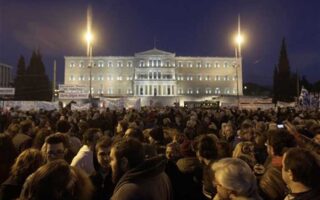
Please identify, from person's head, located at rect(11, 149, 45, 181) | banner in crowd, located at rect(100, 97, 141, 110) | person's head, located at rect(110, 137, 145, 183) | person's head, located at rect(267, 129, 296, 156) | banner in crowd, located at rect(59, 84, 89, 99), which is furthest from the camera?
banner in crowd, located at rect(100, 97, 141, 110)

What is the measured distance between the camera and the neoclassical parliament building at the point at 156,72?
91.4 m

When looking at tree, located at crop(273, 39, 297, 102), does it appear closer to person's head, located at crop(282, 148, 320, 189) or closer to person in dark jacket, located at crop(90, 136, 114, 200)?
person in dark jacket, located at crop(90, 136, 114, 200)

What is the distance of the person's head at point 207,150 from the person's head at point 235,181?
1.53m

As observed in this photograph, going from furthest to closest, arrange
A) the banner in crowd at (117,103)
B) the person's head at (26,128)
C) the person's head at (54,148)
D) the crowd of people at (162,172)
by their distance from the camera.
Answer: the banner in crowd at (117,103), the person's head at (26,128), the person's head at (54,148), the crowd of people at (162,172)

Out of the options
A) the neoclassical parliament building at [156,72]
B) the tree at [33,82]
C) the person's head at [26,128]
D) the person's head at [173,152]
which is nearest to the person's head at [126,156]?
the person's head at [173,152]

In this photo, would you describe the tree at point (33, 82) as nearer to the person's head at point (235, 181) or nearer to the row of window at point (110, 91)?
the row of window at point (110, 91)

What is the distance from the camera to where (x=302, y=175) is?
253 cm

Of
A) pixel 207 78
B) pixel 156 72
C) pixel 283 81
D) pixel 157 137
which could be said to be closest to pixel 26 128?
pixel 157 137

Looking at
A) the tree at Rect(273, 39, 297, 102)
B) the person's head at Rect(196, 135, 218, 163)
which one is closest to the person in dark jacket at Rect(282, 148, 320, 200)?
the person's head at Rect(196, 135, 218, 163)

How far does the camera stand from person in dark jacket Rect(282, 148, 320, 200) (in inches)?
97.4

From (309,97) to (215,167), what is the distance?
22.7 m

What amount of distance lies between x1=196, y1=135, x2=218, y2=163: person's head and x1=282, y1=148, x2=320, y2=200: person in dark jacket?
1.39 m

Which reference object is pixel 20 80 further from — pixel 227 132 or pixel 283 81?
pixel 227 132

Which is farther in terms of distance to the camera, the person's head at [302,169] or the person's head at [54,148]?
the person's head at [54,148]
